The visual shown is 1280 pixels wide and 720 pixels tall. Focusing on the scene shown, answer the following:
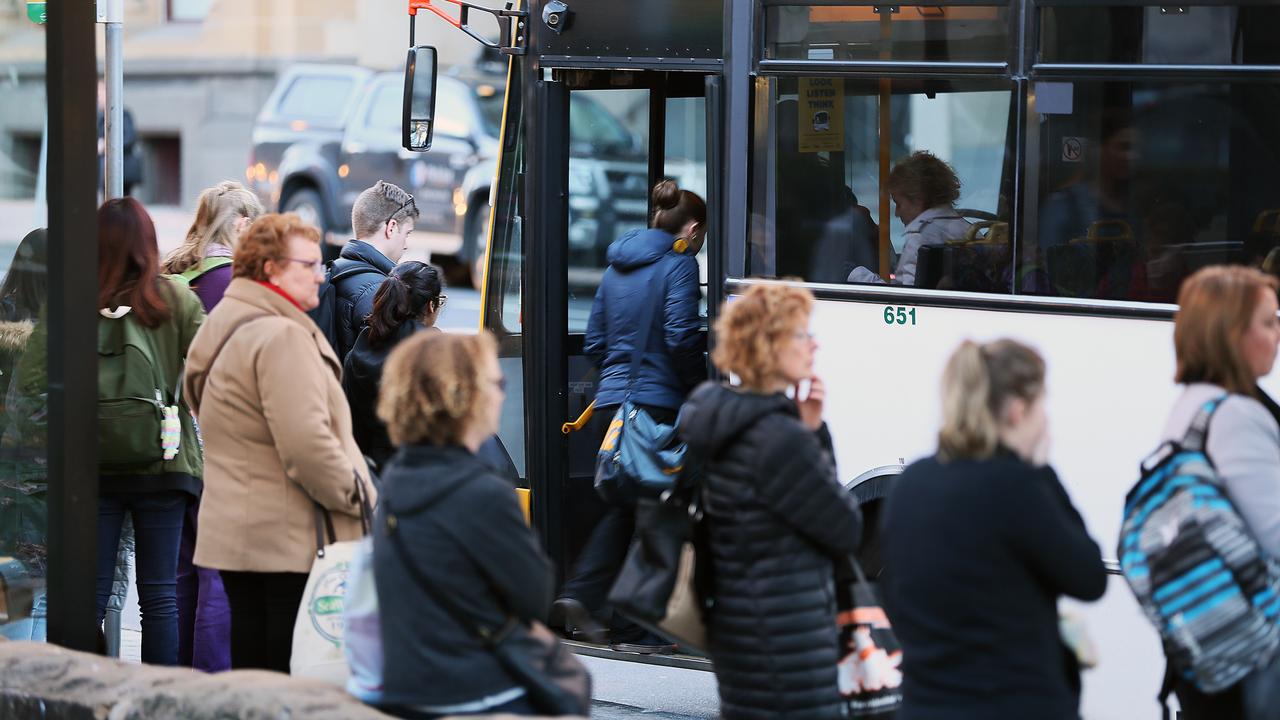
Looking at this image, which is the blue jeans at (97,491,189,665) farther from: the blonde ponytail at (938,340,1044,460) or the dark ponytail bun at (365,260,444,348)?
the blonde ponytail at (938,340,1044,460)

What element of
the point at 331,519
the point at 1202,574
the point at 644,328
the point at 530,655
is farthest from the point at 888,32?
the point at 530,655

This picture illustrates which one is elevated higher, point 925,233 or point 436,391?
point 925,233

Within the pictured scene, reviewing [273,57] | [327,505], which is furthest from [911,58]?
[273,57]

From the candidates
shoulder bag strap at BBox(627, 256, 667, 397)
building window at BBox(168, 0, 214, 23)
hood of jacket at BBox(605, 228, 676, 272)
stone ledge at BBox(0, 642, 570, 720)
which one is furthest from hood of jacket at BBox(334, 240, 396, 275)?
building window at BBox(168, 0, 214, 23)

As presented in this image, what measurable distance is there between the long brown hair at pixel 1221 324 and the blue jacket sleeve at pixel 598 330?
346cm

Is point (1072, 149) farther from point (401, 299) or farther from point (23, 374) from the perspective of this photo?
point (23, 374)

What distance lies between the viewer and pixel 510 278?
7883 mm

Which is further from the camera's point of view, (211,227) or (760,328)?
(211,227)

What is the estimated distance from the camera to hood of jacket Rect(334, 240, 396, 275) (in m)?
7.38

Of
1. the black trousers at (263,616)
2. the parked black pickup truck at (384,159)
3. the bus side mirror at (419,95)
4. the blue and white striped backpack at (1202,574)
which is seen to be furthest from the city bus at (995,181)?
the parked black pickup truck at (384,159)

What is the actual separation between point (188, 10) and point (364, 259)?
25.3m

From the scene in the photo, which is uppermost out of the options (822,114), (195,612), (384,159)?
→ (384,159)

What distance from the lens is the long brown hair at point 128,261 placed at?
233 inches

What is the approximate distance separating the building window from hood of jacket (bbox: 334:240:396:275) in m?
24.7
